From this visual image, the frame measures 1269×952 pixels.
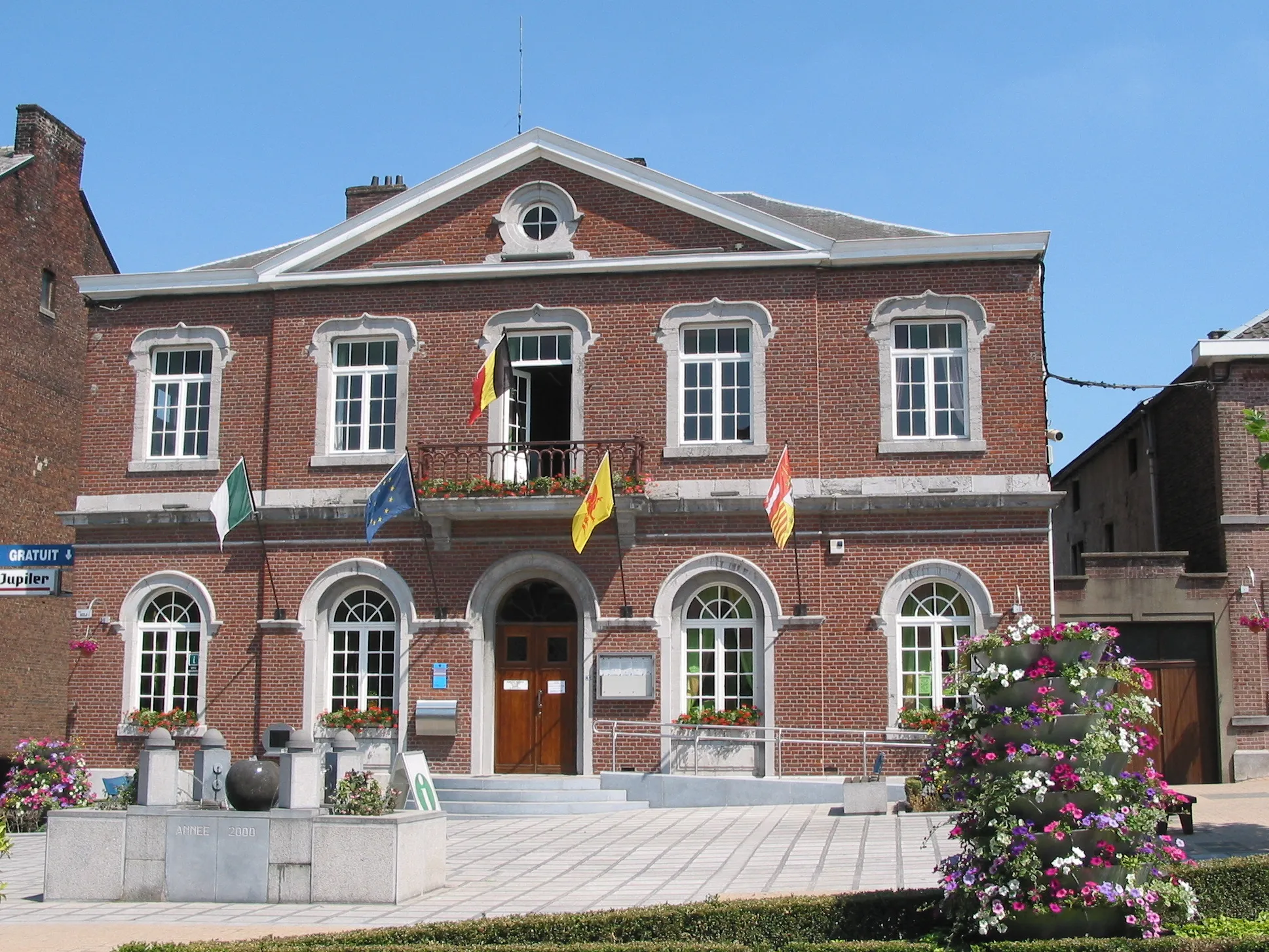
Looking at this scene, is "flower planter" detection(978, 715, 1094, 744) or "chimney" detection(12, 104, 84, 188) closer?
"flower planter" detection(978, 715, 1094, 744)

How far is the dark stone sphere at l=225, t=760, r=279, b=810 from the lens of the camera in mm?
12430

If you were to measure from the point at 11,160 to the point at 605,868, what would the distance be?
21123 mm

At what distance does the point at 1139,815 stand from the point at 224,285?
56.6ft

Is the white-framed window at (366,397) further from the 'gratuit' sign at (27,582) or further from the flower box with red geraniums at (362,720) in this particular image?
the 'gratuit' sign at (27,582)

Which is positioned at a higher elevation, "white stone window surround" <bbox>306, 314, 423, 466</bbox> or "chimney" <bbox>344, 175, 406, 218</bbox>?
"chimney" <bbox>344, 175, 406, 218</bbox>

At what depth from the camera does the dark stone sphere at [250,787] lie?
40.8ft

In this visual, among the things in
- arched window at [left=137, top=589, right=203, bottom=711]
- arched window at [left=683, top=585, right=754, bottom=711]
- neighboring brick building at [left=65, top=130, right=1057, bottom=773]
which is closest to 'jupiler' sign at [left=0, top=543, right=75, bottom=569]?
neighboring brick building at [left=65, top=130, right=1057, bottom=773]

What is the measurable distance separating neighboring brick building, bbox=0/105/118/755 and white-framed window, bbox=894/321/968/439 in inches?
636

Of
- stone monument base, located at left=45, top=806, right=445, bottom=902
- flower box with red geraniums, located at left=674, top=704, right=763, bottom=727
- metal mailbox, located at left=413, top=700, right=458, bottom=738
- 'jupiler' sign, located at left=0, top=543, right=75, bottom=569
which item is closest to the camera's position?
stone monument base, located at left=45, top=806, right=445, bottom=902

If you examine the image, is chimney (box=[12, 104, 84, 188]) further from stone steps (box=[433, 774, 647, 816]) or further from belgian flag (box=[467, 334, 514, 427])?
stone steps (box=[433, 774, 647, 816])

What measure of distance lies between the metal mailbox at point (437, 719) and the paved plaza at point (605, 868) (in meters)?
2.18

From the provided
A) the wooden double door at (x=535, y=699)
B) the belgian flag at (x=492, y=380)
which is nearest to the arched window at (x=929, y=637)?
the wooden double door at (x=535, y=699)

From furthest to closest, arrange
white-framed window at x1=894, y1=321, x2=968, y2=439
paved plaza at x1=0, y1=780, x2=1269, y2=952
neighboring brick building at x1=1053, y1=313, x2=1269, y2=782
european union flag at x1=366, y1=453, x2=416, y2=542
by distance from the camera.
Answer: neighboring brick building at x1=1053, y1=313, x2=1269, y2=782 < white-framed window at x1=894, y1=321, x2=968, y2=439 < european union flag at x1=366, y1=453, x2=416, y2=542 < paved plaza at x1=0, y1=780, x2=1269, y2=952

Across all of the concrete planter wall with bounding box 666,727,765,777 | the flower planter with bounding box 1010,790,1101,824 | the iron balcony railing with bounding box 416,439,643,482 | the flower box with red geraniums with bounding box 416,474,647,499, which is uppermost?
the iron balcony railing with bounding box 416,439,643,482
